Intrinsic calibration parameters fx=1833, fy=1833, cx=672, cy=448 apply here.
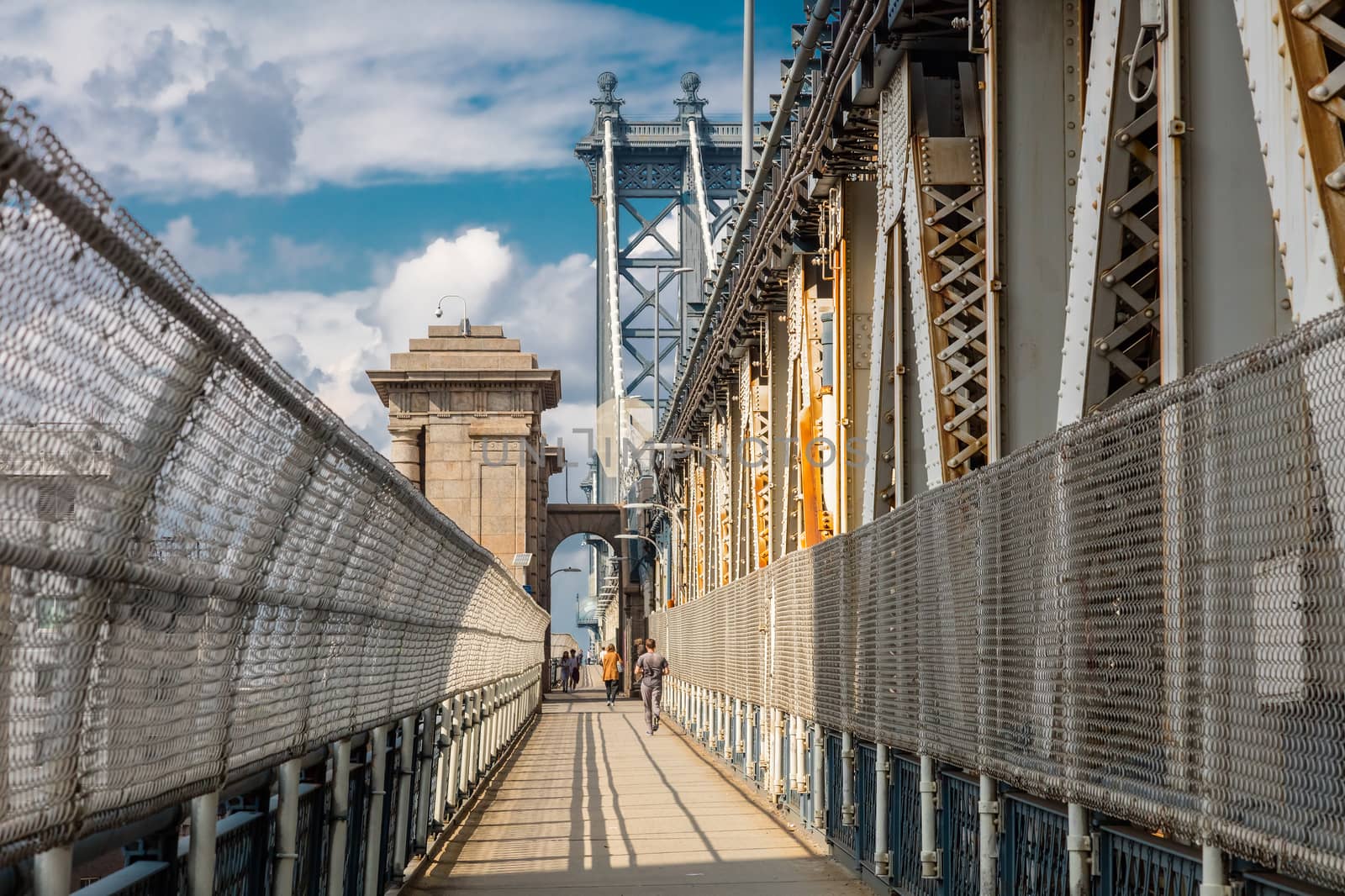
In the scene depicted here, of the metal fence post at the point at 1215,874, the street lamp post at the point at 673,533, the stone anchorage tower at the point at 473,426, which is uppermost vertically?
the stone anchorage tower at the point at 473,426

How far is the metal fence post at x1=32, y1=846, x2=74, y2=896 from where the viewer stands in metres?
3.43

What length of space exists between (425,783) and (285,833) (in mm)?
4779

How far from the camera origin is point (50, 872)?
344 centimetres

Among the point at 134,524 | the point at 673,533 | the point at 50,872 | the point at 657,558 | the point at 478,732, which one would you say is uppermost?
the point at 657,558

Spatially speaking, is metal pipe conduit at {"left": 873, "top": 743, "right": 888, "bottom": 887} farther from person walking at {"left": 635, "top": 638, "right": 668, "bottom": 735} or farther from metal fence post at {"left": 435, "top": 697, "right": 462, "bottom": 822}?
person walking at {"left": 635, "top": 638, "right": 668, "bottom": 735}

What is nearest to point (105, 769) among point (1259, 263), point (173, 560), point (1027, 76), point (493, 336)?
point (173, 560)

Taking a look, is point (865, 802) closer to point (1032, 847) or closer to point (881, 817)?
point (881, 817)

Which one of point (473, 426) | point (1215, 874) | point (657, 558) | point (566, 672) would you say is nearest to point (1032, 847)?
point (1215, 874)

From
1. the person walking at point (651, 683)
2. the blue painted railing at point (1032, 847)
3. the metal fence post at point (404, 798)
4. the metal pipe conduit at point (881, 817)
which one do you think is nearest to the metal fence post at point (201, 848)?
the blue painted railing at point (1032, 847)

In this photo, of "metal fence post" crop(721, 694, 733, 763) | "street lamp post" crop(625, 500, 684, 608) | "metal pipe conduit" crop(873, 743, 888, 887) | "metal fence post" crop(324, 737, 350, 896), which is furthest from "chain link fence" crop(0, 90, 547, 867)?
"street lamp post" crop(625, 500, 684, 608)

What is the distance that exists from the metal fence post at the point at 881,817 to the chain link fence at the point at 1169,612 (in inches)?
39.6

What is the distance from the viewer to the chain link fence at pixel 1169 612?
3.77m

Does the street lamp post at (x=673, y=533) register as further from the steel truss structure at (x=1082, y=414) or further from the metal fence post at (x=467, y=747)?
the steel truss structure at (x=1082, y=414)

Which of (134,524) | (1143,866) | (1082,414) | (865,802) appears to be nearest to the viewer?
(134,524)
